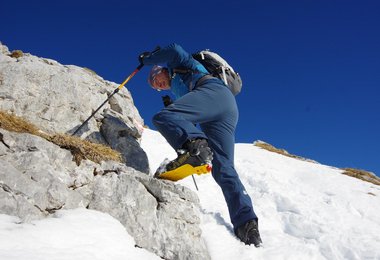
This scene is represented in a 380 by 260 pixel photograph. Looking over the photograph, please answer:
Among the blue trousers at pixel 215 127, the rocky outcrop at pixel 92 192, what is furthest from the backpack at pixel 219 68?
the rocky outcrop at pixel 92 192

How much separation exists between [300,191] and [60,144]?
6.68 m

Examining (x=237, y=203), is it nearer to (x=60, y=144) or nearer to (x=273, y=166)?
(x=60, y=144)

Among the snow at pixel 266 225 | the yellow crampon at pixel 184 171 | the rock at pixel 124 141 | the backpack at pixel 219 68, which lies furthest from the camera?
the rock at pixel 124 141

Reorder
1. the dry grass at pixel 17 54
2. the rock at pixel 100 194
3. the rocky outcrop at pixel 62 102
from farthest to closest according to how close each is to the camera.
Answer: the dry grass at pixel 17 54 < the rocky outcrop at pixel 62 102 < the rock at pixel 100 194

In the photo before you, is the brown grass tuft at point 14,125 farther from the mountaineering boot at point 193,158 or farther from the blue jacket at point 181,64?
the blue jacket at point 181,64

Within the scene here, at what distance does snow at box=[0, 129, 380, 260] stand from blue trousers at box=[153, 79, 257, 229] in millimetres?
551

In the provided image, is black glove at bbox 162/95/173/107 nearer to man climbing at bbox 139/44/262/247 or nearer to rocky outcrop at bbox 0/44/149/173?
man climbing at bbox 139/44/262/247

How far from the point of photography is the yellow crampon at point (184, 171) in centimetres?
530

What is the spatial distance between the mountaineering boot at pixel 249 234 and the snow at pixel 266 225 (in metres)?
0.10

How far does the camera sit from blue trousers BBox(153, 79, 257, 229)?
5.49 meters

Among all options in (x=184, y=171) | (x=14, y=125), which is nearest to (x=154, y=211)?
(x=184, y=171)

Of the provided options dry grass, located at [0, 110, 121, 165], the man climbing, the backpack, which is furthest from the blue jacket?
dry grass, located at [0, 110, 121, 165]

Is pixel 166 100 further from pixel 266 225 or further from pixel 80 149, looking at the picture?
pixel 266 225

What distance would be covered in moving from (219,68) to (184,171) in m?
2.35
